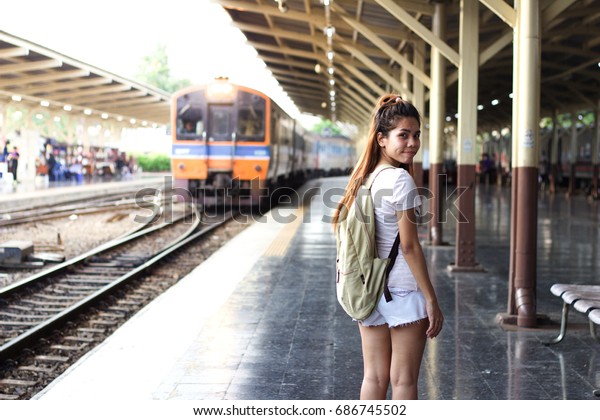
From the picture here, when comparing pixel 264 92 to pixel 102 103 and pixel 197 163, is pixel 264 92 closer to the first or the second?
pixel 197 163

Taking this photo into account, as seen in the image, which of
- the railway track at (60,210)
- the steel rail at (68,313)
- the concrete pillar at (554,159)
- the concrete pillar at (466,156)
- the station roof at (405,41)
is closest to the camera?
the steel rail at (68,313)

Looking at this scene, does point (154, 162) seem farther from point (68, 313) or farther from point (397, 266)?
point (397, 266)

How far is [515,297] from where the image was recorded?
→ 250 inches

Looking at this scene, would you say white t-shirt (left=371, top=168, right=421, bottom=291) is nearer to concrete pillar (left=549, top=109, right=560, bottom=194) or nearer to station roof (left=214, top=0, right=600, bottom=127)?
station roof (left=214, top=0, right=600, bottom=127)

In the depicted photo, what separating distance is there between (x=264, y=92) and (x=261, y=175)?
6.57ft

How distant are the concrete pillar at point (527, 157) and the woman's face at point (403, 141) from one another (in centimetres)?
335

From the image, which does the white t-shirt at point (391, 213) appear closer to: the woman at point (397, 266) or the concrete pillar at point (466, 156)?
the woman at point (397, 266)

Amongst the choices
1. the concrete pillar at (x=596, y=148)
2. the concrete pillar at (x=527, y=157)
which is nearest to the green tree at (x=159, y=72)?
the concrete pillar at (x=596, y=148)

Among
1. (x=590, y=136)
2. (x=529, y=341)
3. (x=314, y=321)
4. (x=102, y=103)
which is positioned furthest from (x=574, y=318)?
(x=102, y=103)

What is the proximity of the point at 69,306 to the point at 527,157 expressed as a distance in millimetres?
4484

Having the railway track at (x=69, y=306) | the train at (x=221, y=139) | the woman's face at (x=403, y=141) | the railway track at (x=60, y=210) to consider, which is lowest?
the railway track at (x=69, y=306)

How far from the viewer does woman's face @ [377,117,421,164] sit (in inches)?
125

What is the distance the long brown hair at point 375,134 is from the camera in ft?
10.5

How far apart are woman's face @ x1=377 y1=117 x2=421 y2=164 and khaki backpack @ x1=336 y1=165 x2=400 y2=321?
20 cm
